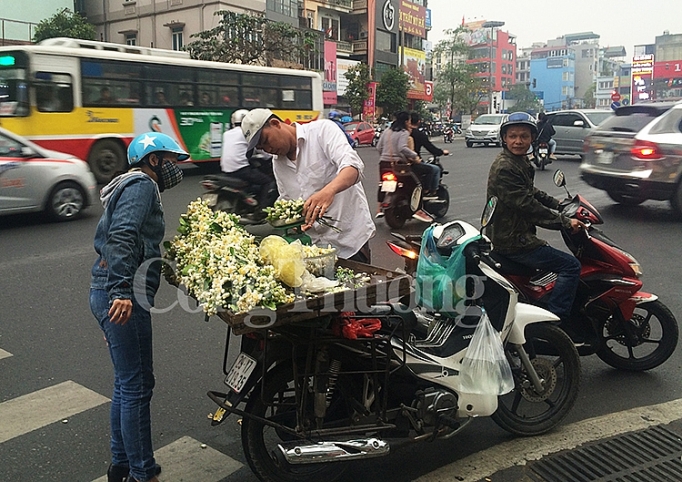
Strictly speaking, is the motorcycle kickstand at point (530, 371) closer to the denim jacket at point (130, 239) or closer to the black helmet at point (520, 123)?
the black helmet at point (520, 123)

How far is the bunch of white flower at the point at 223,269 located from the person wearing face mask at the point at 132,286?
18cm

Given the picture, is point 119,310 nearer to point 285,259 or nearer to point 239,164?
point 285,259

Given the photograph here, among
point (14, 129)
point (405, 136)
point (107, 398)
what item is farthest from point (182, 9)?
point (107, 398)

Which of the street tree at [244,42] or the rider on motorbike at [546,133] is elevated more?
the street tree at [244,42]

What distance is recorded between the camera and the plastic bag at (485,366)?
3.14 m

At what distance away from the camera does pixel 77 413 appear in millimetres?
3682

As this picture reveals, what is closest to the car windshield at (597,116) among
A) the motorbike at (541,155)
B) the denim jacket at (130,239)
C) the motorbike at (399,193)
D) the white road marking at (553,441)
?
the motorbike at (541,155)

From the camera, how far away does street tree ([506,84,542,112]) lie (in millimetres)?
87394

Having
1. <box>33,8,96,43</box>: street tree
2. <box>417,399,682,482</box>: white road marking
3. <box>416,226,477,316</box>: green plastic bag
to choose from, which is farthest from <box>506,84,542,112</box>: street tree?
<box>416,226,477,316</box>: green plastic bag

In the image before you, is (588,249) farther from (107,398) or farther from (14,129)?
(14,129)

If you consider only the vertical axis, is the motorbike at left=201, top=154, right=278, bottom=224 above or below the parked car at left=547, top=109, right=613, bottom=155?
below

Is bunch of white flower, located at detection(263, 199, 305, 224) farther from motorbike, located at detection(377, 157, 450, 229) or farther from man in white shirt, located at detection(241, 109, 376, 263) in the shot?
motorbike, located at detection(377, 157, 450, 229)

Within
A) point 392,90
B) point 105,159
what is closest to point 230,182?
point 105,159

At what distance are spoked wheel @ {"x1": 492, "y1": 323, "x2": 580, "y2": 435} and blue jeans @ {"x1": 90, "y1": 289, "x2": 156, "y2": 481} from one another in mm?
1876
